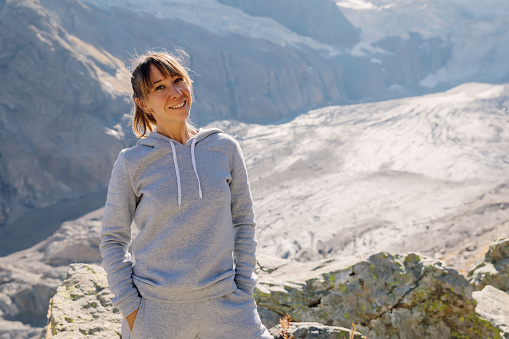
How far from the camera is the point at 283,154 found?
30734 mm

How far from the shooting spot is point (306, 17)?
201 feet

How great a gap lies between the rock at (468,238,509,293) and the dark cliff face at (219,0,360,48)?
5845 cm

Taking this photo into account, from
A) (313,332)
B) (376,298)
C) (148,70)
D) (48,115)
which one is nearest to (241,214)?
(148,70)

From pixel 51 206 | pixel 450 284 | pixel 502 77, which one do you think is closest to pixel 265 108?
pixel 51 206

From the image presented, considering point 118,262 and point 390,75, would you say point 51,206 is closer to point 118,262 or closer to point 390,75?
point 118,262

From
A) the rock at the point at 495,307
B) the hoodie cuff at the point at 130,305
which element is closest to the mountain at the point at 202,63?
the hoodie cuff at the point at 130,305

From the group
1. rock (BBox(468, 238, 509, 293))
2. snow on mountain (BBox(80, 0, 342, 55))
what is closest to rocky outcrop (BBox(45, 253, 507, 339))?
rock (BBox(468, 238, 509, 293))

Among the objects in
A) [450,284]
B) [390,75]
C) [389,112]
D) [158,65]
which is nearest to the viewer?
[158,65]

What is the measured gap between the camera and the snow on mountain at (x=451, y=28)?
Answer: 2336 inches

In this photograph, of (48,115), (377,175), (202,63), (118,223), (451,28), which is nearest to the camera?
(118,223)

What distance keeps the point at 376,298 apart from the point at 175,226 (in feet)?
7.04

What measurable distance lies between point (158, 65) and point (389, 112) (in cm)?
4072

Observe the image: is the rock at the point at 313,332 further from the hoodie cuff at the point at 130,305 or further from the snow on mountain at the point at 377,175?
the snow on mountain at the point at 377,175

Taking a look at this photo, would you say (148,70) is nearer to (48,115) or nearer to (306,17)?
(48,115)
